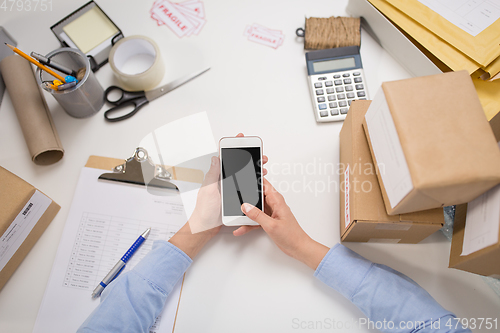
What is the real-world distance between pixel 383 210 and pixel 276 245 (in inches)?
8.8

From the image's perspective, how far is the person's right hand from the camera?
0.54 metres

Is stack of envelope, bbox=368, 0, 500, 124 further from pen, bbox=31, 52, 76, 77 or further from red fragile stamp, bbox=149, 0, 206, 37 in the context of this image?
pen, bbox=31, 52, 76, 77

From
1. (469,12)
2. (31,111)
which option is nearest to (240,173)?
(31,111)

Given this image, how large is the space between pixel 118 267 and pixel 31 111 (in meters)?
0.40

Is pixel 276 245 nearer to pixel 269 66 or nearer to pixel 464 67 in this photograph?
pixel 269 66

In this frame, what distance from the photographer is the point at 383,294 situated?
521 mm

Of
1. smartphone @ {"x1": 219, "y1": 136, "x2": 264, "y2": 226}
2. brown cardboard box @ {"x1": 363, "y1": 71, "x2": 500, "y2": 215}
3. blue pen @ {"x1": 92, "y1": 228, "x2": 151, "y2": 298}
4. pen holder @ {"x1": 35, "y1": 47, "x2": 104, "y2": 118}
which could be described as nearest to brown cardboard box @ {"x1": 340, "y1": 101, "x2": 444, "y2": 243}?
brown cardboard box @ {"x1": 363, "y1": 71, "x2": 500, "y2": 215}

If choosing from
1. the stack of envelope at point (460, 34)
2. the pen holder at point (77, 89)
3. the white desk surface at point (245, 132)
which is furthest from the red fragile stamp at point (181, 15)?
the stack of envelope at point (460, 34)

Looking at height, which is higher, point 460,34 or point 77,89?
point 460,34

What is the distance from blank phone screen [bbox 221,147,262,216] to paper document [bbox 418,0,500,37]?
0.53 metres

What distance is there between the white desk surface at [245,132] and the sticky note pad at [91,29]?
0.06m

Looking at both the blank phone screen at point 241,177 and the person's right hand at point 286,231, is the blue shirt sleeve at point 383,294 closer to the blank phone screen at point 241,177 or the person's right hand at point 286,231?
the person's right hand at point 286,231

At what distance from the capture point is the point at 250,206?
0.55 metres

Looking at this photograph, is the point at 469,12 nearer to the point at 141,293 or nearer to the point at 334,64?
the point at 334,64
